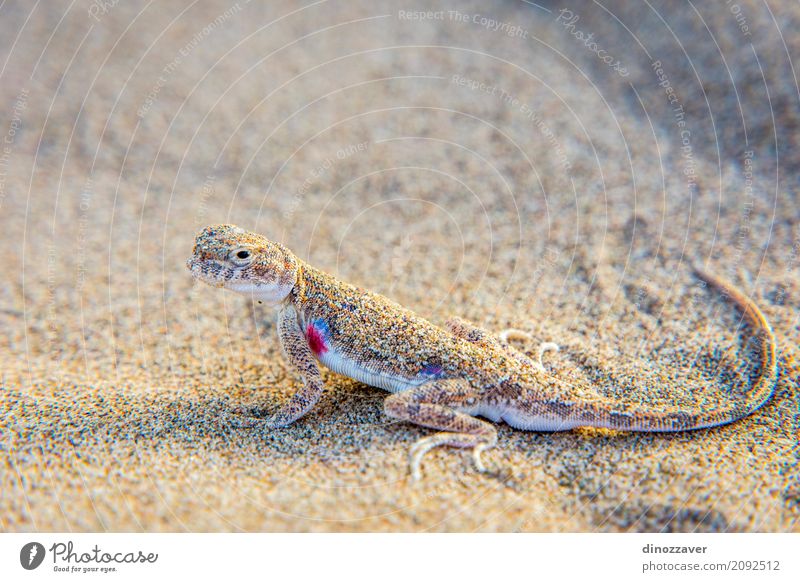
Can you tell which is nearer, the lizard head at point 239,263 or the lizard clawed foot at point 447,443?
the lizard clawed foot at point 447,443

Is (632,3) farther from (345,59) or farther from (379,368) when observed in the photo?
(379,368)

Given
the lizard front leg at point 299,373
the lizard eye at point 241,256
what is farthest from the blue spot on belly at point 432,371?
the lizard eye at point 241,256

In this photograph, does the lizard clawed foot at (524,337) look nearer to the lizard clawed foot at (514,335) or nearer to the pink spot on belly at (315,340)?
the lizard clawed foot at (514,335)

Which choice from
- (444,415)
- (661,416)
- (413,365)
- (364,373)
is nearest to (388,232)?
(364,373)

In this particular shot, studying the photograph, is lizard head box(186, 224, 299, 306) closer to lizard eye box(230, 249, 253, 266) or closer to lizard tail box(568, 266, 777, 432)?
lizard eye box(230, 249, 253, 266)

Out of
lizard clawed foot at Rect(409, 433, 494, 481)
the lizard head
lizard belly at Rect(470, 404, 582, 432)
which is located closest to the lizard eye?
the lizard head

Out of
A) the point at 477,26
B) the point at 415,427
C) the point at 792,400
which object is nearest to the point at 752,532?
the point at 792,400

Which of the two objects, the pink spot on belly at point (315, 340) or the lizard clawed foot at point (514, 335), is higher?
Result: the lizard clawed foot at point (514, 335)
